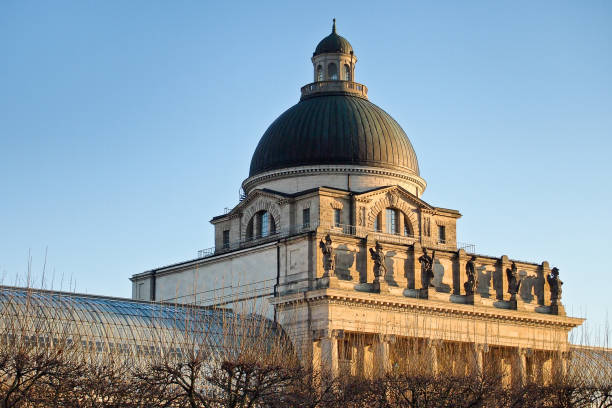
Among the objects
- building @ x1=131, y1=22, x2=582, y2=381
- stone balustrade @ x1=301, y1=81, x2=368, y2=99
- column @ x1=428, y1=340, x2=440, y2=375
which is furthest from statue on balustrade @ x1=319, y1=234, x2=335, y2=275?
stone balustrade @ x1=301, y1=81, x2=368, y2=99

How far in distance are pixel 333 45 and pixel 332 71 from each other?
193cm

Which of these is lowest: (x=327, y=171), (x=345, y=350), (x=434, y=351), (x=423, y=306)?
(x=345, y=350)

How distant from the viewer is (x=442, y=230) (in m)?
86.5

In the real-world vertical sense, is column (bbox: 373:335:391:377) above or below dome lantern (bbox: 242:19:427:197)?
below

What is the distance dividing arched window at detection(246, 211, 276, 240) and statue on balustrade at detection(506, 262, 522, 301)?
1706 centimetres

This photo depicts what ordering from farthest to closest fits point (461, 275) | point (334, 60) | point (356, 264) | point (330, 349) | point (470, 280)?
point (334, 60)
point (461, 275)
point (470, 280)
point (356, 264)
point (330, 349)

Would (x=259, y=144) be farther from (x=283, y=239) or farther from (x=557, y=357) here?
(x=557, y=357)

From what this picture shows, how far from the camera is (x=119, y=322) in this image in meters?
69.2

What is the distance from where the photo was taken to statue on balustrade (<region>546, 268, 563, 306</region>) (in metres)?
85.4

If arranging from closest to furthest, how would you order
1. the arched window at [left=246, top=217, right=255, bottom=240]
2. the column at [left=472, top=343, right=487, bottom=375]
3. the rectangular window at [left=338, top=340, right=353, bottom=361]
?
the rectangular window at [left=338, top=340, right=353, bottom=361] < the column at [left=472, top=343, right=487, bottom=375] < the arched window at [left=246, top=217, right=255, bottom=240]

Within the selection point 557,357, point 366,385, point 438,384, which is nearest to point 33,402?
point 366,385

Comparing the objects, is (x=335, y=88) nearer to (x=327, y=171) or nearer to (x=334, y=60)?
(x=334, y=60)

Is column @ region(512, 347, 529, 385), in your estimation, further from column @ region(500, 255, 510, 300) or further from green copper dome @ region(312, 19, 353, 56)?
green copper dome @ region(312, 19, 353, 56)

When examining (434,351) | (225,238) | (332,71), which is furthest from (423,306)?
(332,71)
